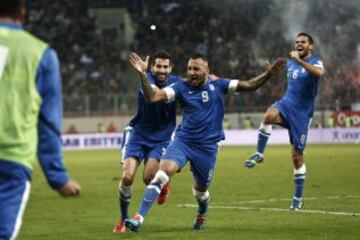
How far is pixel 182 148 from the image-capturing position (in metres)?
11.3

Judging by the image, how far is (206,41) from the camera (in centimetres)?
4341

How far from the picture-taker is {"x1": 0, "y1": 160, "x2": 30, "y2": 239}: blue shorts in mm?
5457

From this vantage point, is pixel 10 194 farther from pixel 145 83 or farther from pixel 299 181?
pixel 299 181

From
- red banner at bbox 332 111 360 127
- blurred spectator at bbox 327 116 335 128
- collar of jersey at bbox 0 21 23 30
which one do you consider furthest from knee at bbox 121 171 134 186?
blurred spectator at bbox 327 116 335 128

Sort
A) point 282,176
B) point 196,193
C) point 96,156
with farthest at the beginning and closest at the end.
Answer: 1. point 96,156
2. point 282,176
3. point 196,193

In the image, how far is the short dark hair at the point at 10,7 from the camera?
5.37 meters

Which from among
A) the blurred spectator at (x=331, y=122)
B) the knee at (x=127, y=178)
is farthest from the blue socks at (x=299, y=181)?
the blurred spectator at (x=331, y=122)

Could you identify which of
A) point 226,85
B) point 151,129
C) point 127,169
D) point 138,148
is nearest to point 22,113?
point 226,85

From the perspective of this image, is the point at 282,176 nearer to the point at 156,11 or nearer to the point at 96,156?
the point at 96,156

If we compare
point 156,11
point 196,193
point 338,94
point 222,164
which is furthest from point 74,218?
point 156,11

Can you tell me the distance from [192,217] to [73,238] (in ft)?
9.06

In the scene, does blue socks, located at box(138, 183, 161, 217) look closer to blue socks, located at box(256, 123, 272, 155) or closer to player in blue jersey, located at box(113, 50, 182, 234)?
player in blue jersey, located at box(113, 50, 182, 234)

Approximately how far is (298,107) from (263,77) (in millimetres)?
3451

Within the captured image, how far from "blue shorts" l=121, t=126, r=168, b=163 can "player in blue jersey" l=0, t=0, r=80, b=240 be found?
6893mm
